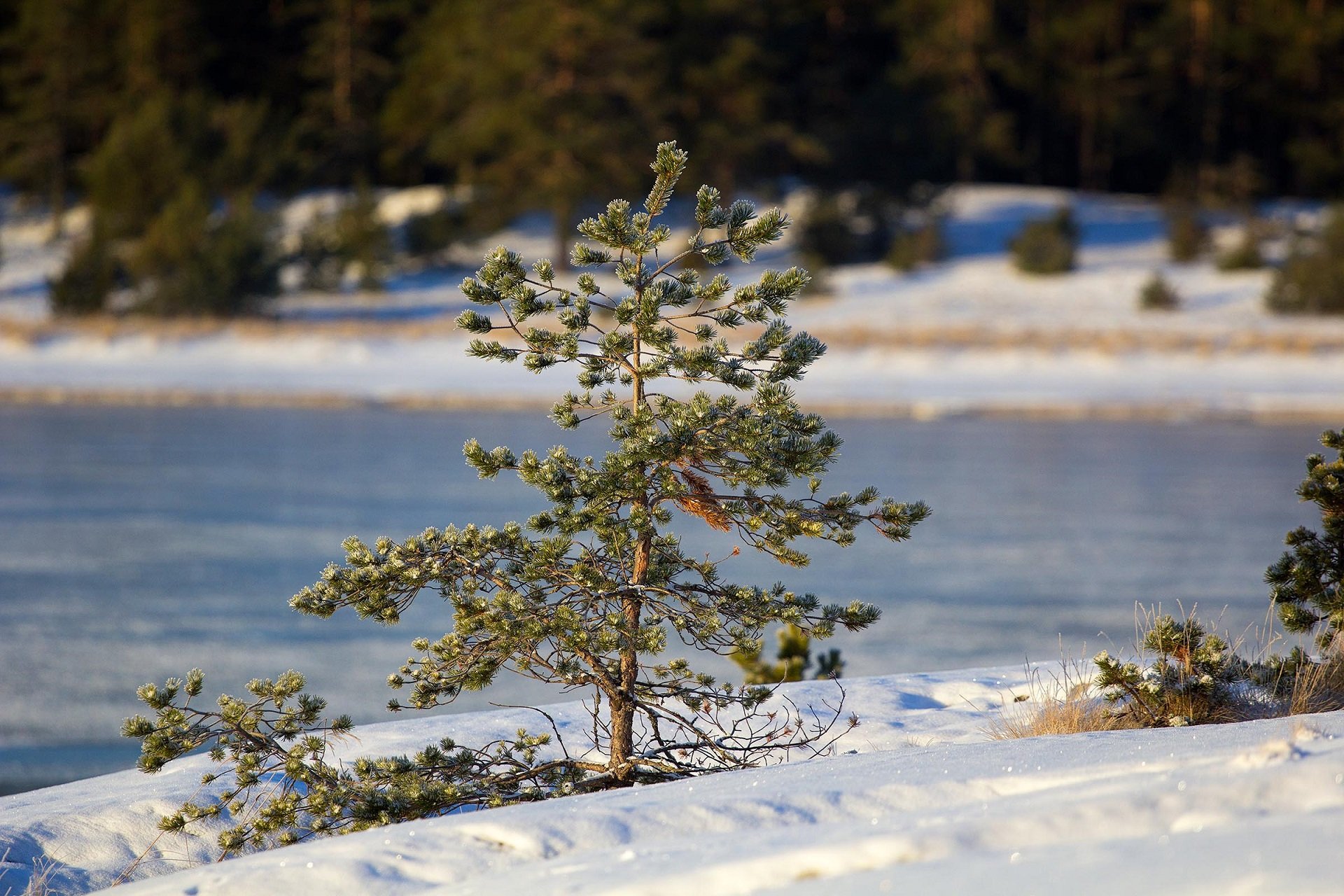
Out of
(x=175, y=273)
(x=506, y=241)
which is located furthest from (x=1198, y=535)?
(x=506, y=241)

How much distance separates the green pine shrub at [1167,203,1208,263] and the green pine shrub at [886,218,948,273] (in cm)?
661

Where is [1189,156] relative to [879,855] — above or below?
above

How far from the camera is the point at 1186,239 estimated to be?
137 feet

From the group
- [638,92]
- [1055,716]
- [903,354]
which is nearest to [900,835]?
[1055,716]

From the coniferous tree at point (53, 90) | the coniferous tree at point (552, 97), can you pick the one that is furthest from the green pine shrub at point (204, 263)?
the coniferous tree at point (53, 90)

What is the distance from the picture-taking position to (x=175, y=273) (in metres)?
36.7

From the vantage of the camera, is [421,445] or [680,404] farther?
[421,445]

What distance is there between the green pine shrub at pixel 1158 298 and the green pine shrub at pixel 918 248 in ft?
23.3

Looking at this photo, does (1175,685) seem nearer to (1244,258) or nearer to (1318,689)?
(1318,689)

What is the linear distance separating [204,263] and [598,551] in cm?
3210

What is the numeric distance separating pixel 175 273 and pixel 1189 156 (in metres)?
36.5

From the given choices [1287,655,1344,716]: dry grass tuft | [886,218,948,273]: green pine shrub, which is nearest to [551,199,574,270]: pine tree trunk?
[886,218,948,273]: green pine shrub

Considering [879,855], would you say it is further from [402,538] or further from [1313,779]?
[402,538]

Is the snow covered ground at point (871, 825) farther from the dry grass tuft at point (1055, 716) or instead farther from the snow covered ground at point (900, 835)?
the dry grass tuft at point (1055, 716)
